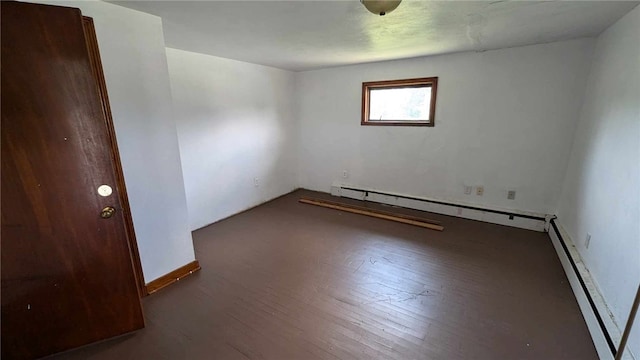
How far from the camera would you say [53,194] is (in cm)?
148

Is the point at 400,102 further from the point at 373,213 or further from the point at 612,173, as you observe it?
the point at 612,173

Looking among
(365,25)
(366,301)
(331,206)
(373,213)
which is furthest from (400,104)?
(366,301)

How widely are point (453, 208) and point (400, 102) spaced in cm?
168

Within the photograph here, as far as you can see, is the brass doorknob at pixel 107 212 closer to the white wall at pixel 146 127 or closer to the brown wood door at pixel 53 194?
the brown wood door at pixel 53 194

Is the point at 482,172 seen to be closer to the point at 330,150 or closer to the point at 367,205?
the point at 367,205

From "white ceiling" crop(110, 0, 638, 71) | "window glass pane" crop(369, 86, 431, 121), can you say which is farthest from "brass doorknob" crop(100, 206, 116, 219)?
"window glass pane" crop(369, 86, 431, 121)

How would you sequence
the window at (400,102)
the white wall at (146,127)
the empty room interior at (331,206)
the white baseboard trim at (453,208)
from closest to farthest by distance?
the empty room interior at (331,206)
the white wall at (146,127)
the white baseboard trim at (453,208)
the window at (400,102)

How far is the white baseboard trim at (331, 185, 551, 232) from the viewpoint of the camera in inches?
Result: 129

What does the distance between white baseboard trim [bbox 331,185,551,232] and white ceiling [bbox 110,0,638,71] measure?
1950 millimetres

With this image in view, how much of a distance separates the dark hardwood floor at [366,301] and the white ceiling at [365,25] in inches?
83.0

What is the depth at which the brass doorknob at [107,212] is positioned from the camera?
163cm

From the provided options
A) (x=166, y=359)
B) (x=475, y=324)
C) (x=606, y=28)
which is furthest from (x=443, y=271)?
(x=606, y=28)

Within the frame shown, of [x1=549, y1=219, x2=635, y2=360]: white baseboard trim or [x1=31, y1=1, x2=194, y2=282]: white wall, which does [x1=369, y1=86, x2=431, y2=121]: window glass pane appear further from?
[x1=31, y1=1, x2=194, y2=282]: white wall

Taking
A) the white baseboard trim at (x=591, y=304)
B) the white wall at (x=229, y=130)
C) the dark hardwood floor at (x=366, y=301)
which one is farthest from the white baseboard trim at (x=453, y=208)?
the white wall at (x=229, y=130)
